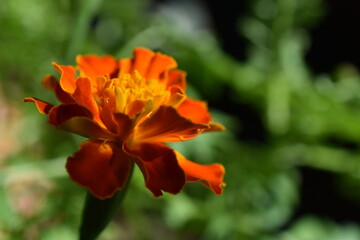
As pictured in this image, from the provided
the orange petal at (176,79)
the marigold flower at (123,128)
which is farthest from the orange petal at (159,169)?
the orange petal at (176,79)

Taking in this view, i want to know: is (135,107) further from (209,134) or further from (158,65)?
(209,134)

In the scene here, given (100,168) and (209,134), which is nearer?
(100,168)

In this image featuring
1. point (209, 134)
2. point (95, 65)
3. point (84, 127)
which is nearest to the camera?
point (84, 127)

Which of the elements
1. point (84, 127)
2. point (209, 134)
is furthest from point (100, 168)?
point (209, 134)

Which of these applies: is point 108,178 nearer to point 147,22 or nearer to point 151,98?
point 151,98

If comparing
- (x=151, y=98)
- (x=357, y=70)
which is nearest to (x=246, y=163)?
(x=151, y=98)

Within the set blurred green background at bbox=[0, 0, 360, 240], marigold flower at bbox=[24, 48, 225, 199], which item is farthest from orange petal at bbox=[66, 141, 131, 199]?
blurred green background at bbox=[0, 0, 360, 240]

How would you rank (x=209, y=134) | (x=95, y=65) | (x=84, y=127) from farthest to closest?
(x=209, y=134)
(x=95, y=65)
(x=84, y=127)

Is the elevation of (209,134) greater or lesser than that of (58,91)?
lesser
